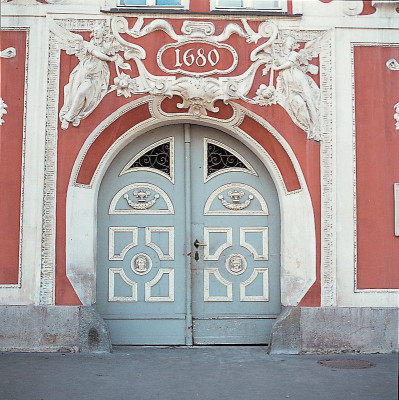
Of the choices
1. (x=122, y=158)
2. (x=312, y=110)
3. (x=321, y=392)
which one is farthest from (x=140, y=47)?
(x=321, y=392)

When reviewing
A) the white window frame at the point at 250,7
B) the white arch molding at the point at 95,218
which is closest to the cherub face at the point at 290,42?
the white window frame at the point at 250,7

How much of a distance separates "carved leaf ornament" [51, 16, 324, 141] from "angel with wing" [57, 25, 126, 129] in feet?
0.04

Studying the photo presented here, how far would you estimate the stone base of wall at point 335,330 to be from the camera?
8.71m

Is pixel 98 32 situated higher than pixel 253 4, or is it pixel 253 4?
pixel 253 4

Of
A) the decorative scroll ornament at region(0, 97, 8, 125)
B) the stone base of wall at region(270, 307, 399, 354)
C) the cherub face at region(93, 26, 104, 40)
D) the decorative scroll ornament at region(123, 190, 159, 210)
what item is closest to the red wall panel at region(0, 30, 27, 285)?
the decorative scroll ornament at region(0, 97, 8, 125)

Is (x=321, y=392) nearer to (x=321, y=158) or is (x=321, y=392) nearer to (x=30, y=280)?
(x=321, y=158)

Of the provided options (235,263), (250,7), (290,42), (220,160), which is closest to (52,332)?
(235,263)

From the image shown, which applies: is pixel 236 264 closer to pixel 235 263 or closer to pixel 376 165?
pixel 235 263

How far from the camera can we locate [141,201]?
9.25 meters

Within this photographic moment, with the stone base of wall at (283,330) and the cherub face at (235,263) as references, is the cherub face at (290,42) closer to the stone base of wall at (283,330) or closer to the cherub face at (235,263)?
the cherub face at (235,263)

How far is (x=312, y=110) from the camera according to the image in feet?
29.3

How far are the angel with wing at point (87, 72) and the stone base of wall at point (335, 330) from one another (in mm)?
3506

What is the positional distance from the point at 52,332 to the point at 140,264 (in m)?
1.37

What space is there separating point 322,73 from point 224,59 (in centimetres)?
124
